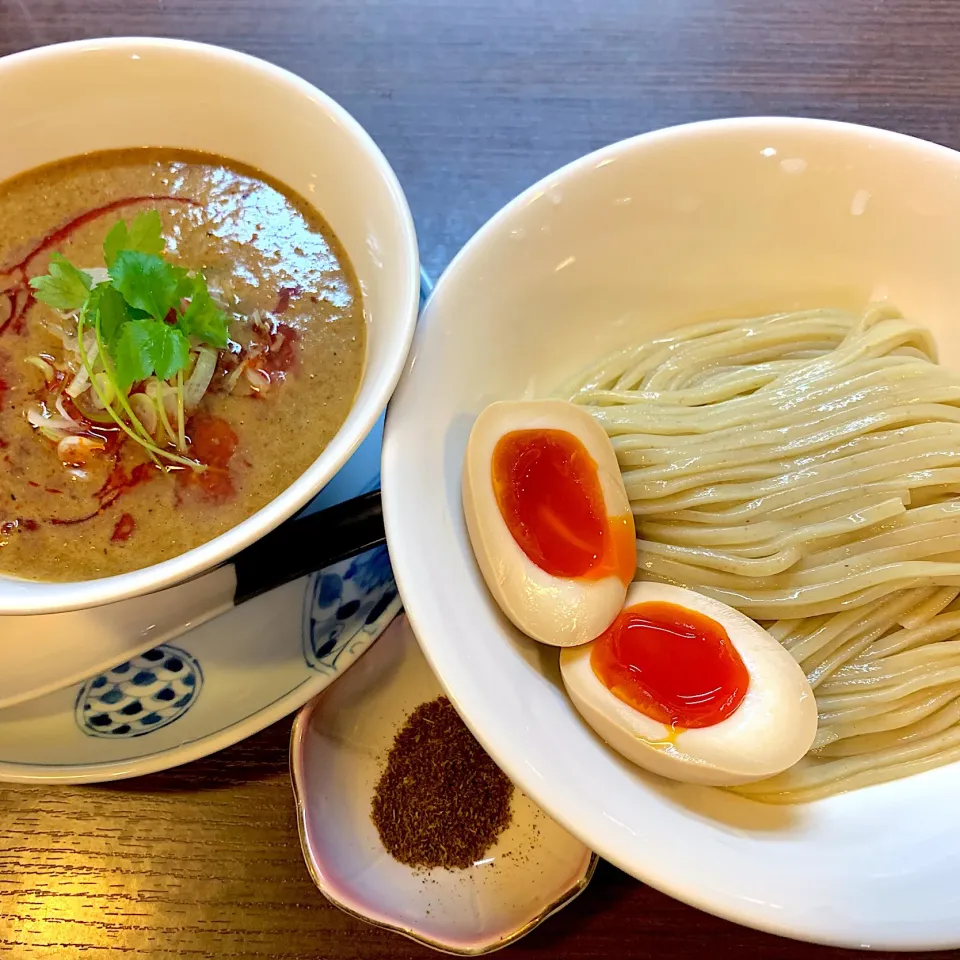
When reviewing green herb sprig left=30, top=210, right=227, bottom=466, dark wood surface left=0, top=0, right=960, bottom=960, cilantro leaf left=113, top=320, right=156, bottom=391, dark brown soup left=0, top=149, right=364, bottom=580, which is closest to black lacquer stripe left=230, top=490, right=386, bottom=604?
dark brown soup left=0, top=149, right=364, bottom=580

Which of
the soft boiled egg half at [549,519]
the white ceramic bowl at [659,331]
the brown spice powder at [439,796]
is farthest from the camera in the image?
the brown spice powder at [439,796]

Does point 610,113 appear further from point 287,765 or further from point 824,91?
point 287,765

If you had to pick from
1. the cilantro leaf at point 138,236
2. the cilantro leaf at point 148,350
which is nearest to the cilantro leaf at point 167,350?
the cilantro leaf at point 148,350

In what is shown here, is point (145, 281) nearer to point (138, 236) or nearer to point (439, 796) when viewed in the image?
point (138, 236)

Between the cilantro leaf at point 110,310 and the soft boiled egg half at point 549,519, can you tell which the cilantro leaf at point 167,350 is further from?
the soft boiled egg half at point 549,519

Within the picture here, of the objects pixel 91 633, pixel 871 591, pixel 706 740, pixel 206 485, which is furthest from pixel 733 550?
pixel 91 633

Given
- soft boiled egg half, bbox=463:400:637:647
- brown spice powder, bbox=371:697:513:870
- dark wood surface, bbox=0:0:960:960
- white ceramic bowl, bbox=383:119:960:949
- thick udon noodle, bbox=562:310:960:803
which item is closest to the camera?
white ceramic bowl, bbox=383:119:960:949

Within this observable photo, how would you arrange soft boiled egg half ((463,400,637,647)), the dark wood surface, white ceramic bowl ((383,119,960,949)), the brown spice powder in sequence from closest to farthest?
1. white ceramic bowl ((383,119,960,949))
2. soft boiled egg half ((463,400,637,647))
3. the brown spice powder
4. the dark wood surface

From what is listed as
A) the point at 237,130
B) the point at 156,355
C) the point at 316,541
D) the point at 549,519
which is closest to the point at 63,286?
the point at 156,355

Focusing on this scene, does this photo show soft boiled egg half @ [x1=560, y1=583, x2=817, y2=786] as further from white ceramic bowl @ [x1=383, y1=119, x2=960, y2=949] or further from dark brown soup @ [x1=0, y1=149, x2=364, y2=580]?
dark brown soup @ [x1=0, y1=149, x2=364, y2=580]
